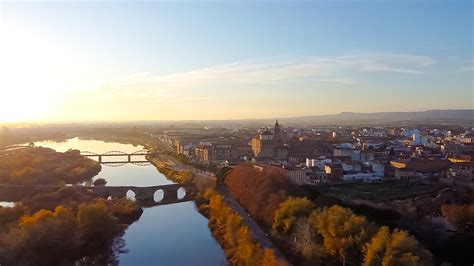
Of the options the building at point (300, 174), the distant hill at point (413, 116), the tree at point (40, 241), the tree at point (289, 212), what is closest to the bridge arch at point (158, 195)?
the building at point (300, 174)

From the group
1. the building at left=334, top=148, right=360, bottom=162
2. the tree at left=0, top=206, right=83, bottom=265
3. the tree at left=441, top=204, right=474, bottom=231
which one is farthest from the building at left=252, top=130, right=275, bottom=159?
the tree at left=0, top=206, right=83, bottom=265

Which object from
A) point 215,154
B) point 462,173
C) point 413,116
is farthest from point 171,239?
point 413,116

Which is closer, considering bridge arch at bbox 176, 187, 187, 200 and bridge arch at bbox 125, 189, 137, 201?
bridge arch at bbox 125, 189, 137, 201

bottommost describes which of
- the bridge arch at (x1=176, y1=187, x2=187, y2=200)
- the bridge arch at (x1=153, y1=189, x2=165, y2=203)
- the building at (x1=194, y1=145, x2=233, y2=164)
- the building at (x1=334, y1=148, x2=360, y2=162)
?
the bridge arch at (x1=153, y1=189, x2=165, y2=203)

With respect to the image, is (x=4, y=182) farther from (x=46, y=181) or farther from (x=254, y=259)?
(x=254, y=259)

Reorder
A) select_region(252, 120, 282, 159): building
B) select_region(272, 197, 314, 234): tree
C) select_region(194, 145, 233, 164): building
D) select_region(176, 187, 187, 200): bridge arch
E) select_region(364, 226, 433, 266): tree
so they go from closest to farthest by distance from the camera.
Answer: select_region(364, 226, 433, 266): tree
select_region(272, 197, 314, 234): tree
select_region(176, 187, 187, 200): bridge arch
select_region(252, 120, 282, 159): building
select_region(194, 145, 233, 164): building

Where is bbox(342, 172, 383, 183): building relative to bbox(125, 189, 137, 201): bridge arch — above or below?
above

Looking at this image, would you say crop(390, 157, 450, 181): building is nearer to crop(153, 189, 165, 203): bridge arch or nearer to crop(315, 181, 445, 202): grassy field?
crop(315, 181, 445, 202): grassy field
